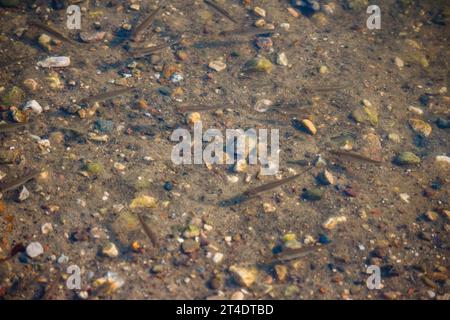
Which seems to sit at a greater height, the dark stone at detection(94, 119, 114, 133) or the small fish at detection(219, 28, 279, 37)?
the small fish at detection(219, 28, 279, 37)

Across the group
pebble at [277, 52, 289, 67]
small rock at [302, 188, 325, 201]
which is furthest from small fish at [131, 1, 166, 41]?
small rock at [302, 188, 325, 201]

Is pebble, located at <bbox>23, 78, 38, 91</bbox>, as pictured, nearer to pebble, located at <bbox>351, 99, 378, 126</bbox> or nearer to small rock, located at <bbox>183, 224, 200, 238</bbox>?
Result: small rock, located at <bbox>183, 224, 200, 238</bbox>

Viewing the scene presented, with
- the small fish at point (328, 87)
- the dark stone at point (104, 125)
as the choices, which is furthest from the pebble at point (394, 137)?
the dark stone at point (104, 125)

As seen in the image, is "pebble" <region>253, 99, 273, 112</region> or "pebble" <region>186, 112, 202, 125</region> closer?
"pebble" <region>186, 112, 202, 125</region>

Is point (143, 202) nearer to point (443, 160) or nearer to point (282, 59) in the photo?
point (282, 59)

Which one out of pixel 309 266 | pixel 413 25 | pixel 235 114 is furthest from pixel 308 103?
pixel 413 25

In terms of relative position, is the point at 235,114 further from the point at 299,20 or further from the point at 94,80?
the point at 299,20

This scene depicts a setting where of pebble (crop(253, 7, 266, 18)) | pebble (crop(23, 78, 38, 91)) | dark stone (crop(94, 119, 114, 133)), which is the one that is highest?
pebble (crop(253, 7, 266, 18))
